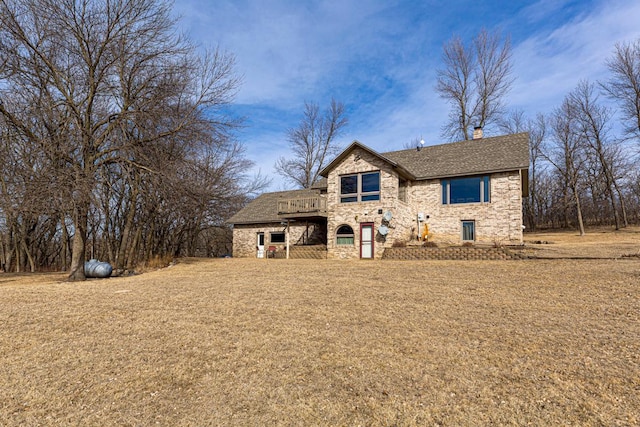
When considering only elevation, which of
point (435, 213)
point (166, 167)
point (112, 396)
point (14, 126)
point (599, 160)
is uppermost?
point (599, 160)

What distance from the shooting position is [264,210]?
84.5ft

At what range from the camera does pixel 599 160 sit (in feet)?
102

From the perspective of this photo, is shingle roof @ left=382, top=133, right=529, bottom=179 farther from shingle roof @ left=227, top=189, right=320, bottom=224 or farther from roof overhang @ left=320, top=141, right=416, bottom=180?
shingle roof @ left=227, top=189, right=320, bottom=224

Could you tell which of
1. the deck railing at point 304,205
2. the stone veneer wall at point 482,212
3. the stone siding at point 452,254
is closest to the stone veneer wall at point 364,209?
the deck railing at point 304,205

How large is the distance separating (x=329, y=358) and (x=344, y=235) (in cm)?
1478

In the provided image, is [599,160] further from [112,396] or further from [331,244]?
[112,396]

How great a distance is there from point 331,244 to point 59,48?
47.6ft

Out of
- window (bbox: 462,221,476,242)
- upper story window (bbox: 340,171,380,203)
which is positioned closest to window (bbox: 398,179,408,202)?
upper story window (bbox: 340,171,380,203)

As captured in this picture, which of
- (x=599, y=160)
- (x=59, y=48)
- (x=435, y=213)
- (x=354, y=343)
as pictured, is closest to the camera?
(x=354, y=343)

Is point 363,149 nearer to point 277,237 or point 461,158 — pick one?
point 461,158

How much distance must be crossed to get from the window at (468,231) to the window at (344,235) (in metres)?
5.91

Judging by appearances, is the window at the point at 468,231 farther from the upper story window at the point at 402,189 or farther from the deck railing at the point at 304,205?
the deck railing at the point at 304,205

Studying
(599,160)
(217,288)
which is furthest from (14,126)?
(599,160)

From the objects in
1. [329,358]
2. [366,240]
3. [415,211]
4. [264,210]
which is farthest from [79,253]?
[415,211]
